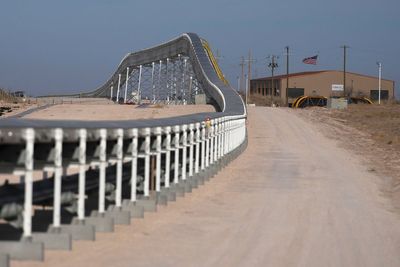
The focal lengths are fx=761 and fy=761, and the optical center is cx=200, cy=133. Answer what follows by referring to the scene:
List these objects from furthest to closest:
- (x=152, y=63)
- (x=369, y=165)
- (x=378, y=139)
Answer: (x=152, y=63) < (x=378, y=139) < (x=369, y=165)

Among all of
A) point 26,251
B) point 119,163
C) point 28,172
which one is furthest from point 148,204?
point 28,172

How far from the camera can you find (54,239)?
29.1 ft

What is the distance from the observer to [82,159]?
9.49 metres

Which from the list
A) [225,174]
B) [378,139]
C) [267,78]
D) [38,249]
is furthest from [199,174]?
[267,78]

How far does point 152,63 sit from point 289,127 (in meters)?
45.6

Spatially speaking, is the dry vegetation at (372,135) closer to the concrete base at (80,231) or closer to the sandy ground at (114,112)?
the concrete base at (80,231)

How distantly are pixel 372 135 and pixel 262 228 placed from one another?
3531cm

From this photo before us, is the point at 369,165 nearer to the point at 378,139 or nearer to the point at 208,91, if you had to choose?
the point at 378,139

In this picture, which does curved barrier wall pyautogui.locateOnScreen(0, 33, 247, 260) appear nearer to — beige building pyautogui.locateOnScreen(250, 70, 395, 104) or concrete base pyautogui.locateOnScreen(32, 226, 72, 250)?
concrete base pyautogui.locateOnScreen(32, 226, 72, 250)

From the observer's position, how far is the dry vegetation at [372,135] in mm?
23405

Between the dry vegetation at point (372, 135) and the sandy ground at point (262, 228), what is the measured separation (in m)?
1.42

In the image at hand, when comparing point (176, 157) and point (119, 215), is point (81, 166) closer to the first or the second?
point (119, 215)

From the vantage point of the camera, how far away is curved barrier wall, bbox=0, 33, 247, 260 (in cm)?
830

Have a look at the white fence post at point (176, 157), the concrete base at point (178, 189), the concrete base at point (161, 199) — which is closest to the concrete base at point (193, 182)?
the concrete base at point (178, 189)
